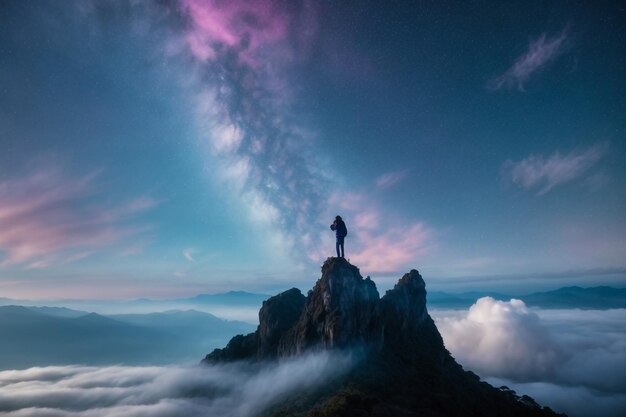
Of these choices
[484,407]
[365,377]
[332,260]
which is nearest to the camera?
[365,377]

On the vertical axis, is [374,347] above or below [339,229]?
below

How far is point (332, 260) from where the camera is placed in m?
83.7

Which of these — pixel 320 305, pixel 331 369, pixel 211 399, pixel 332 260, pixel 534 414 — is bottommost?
pixel 534 414

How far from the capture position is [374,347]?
84.5 meters

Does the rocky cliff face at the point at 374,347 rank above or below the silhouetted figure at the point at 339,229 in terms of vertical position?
below

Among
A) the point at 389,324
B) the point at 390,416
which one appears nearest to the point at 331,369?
the point at 390,416

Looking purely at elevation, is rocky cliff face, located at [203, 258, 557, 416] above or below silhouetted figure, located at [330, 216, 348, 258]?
below

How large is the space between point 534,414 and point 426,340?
35.1 metres

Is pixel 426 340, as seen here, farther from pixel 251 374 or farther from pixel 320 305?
pixel 251 374

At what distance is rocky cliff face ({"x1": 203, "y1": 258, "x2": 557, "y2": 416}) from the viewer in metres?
67.2

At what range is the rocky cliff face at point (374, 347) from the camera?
67250mm

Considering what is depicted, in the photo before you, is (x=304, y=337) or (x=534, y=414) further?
(x=534, y=414)

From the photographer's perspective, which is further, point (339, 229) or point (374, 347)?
point (374, 347)

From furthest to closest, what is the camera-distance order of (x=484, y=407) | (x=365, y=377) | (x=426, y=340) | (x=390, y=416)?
1. (x=426, y=340)
2. (x=484, y=407)
3. (x=365, y=377)
4. (x=390, y=416)
